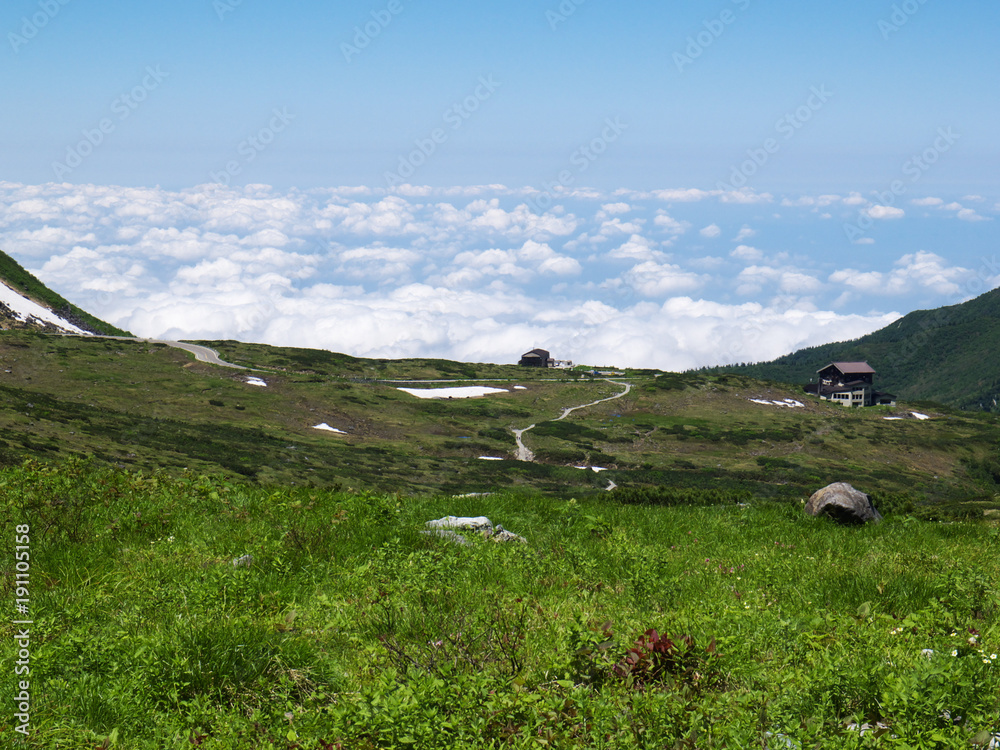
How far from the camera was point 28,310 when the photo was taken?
154625 mm

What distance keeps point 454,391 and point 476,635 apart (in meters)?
128

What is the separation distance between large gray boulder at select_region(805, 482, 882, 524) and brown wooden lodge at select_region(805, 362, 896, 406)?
170 metres

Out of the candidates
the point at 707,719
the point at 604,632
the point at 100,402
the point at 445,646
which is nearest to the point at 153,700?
the point at 445,646

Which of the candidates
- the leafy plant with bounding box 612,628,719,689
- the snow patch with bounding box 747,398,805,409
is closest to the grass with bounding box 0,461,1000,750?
the leafy plant with bounding box 612,628,719,689

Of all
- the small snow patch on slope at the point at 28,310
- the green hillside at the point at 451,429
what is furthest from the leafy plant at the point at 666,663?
the small snow patch on slope at the point at 28,310

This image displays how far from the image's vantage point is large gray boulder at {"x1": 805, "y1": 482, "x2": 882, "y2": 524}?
1295 cm

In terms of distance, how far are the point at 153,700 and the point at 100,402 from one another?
91.5 metres

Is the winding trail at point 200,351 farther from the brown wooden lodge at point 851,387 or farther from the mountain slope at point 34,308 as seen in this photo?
the brown wooden lodge at point 851,387

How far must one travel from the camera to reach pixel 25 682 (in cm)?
570

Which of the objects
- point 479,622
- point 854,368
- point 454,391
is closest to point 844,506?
point 479,622

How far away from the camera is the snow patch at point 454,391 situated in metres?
129

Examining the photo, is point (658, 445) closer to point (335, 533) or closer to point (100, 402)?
point (100, 402)

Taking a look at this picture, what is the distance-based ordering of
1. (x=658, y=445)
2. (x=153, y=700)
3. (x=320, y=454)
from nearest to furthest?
(x=153, y=700) < (x=320, y=454) < (x=658, y=445)

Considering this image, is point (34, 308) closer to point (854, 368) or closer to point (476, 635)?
point (476, 635)
